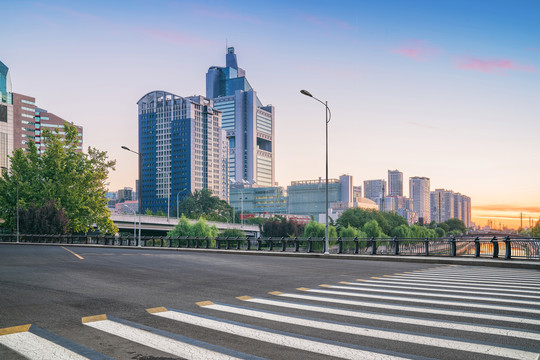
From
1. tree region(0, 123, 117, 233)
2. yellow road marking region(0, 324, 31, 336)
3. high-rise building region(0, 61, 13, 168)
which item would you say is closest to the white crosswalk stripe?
yellow road marking region(0, 324, 31, 336)

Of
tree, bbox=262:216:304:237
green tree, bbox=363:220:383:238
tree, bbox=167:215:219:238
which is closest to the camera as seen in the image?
tree, bbox=167:215:219:238

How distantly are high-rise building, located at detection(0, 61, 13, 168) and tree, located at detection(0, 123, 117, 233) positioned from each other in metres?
114

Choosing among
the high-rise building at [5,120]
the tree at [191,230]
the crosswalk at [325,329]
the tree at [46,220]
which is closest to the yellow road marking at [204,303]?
the crosswalk at [325,329]

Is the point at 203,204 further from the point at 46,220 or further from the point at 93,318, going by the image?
the point at 93,318

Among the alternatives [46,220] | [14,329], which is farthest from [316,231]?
[14,329]

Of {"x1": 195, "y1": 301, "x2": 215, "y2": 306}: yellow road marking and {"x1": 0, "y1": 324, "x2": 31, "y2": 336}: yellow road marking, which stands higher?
{"x1": 0, "y1": 324, "x2": 31, "y2": 336}: yellow road marking

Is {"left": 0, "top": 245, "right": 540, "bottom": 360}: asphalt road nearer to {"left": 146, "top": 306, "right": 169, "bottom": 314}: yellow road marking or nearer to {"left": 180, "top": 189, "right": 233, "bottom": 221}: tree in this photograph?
{"left": 146, "top": 306, "right": 169, "bottom": 314}: yellow road marking

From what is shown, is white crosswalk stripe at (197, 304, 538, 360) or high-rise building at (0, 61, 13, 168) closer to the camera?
white crosswalk stripe at (197, 304, 538, 360)

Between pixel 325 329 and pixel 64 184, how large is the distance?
211 ft

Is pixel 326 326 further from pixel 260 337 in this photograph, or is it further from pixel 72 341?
pixel 72 341

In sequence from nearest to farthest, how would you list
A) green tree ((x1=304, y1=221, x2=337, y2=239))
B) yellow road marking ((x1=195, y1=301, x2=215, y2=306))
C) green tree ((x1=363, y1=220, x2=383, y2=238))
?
yellow road marking ((x1=195, y1=301, x2=215, y2=306)), green tree ((x1=304, y1=221, x2=337, y2=239)), green tree ((x1=363, y1=220, x2=383, y2=238))

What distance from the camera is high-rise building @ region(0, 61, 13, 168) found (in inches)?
6624

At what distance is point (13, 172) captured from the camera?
217ft

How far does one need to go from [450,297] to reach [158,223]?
9288 centimetres
